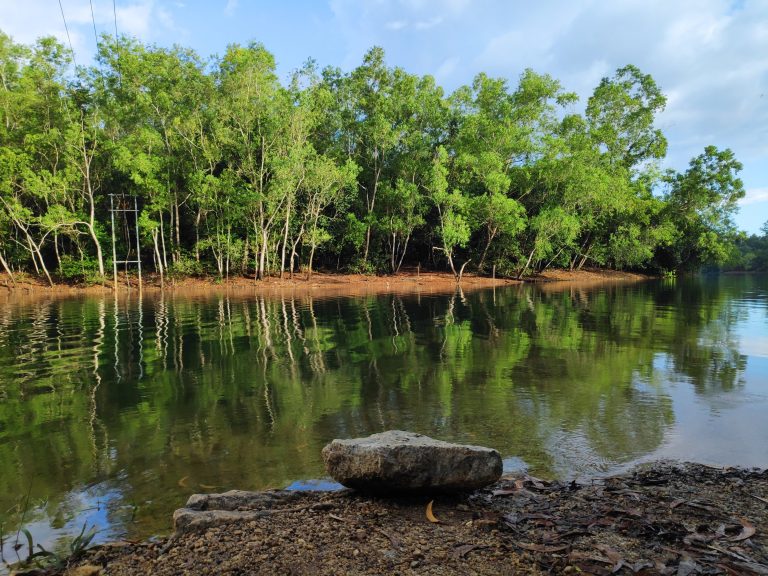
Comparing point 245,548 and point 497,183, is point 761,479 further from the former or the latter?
point 497,183

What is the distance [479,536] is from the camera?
384 centimetres

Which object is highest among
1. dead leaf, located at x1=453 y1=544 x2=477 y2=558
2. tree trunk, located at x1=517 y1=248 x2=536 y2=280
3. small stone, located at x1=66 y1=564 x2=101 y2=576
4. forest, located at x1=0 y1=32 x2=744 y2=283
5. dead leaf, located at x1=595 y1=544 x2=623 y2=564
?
forest, located at x1=0 y1=32 x2=744 y2=283

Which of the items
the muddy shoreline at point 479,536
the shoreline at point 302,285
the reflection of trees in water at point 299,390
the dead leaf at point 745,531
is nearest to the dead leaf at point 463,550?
the muddy shoreline at point 479,536

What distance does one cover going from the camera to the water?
19.5ft

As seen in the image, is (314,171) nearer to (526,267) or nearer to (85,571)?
(526,267)

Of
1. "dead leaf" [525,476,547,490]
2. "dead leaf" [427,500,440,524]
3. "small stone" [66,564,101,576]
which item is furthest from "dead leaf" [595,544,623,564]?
"small stone" [66,564,101,576]

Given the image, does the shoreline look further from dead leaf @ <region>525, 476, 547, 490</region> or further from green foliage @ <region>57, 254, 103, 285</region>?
dead leaf @ <region>525, 476, 547, 490</region>

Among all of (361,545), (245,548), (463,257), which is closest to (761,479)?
(361,545)

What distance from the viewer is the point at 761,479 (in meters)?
5.34

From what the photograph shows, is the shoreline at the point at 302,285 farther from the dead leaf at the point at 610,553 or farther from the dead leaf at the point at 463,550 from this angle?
the dead leaf at the point at 610,553

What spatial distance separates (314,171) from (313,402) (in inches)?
1320

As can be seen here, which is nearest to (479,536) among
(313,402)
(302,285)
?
(313,402)

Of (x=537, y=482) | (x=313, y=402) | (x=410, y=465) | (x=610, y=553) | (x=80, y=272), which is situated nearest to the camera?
(x=610, y=553)

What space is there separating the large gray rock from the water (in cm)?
109
